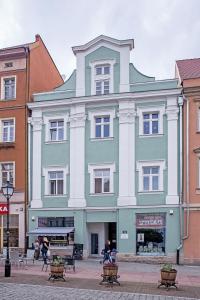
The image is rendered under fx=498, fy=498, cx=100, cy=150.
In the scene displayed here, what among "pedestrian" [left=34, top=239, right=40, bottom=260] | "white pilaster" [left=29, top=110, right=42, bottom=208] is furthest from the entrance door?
"white pilaster" [left=29, top=110, right=42, bottom=208]

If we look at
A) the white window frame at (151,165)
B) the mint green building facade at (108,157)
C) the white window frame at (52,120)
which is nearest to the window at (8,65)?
the mint green building facade at (108,157)

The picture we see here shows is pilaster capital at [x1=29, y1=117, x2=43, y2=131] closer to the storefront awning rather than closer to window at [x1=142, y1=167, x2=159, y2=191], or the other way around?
the storefront awning

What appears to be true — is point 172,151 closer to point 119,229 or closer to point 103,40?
point 119,229

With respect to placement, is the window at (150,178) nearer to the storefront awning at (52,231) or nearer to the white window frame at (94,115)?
the white window frame at (94,115)

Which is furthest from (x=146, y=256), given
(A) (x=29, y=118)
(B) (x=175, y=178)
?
(A) (x=29, y=118)

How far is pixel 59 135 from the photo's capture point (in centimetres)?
3253

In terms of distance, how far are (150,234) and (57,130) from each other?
9027 millimetres

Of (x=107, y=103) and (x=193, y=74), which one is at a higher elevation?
(x=193, y=74)

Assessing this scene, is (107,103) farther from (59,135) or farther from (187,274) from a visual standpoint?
(187,274)

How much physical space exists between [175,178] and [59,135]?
8.17 metres

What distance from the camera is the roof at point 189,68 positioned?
1253 inches

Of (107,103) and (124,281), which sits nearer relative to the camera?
(124,281)

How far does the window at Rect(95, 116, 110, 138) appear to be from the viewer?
31438 millimetres

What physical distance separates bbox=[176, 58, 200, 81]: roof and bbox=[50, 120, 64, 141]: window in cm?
835
